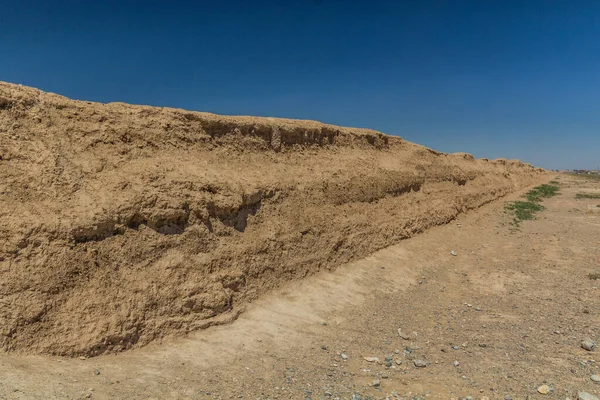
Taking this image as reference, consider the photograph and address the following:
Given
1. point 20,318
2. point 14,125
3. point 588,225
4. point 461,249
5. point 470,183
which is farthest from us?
point 470,183

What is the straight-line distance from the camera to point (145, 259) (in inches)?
238

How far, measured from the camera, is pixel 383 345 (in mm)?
6504

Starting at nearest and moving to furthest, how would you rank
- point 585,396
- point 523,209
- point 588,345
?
1. point 585,396
2. point 588,345
3. point 523,209

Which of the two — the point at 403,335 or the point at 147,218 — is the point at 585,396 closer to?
the point at 403,335

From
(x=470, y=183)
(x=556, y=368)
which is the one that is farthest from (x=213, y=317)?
(x=470, y=183)

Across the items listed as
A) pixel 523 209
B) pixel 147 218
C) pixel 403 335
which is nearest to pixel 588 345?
pixel 403 335

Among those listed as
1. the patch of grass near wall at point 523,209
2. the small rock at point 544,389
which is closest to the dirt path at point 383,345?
the small rock at point 544,389

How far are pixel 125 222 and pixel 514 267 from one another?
9409 mm

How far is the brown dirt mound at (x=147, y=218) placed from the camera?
5.21 meters

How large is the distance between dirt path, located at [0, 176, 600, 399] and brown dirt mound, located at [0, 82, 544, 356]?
38cm

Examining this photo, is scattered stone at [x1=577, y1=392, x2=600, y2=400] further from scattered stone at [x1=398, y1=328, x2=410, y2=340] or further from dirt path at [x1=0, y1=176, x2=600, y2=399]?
scattered stone at [x1=398, y1=328, x2=410, y2=340]

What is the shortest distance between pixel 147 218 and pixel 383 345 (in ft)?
13.7

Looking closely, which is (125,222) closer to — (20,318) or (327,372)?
(20,318)

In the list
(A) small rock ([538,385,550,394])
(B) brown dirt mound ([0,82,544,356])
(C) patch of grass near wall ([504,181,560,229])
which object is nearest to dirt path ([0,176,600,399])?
(A) small rock ([538,385,550,394])
